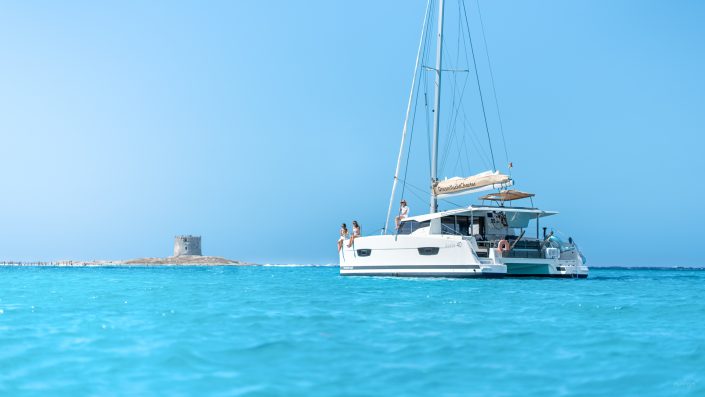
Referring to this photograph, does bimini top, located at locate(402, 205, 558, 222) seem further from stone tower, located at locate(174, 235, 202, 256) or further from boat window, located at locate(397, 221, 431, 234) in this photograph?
stone tower, located at locate(174, 235, 202, 256)

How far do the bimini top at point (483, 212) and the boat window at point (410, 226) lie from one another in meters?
0.16

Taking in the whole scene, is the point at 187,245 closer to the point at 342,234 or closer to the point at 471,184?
the point at 342,234

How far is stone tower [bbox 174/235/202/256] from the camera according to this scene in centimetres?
11469

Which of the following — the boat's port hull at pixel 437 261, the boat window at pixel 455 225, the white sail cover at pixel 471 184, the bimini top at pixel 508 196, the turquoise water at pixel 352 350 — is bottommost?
the turquoise water at pixel 352 350

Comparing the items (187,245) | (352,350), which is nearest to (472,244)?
(352,350)

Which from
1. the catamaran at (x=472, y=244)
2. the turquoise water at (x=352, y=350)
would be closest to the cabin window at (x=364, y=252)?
the catamaran at (x=472, y=244)

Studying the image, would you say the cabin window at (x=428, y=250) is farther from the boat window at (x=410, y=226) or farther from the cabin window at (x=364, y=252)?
the cabin window at (x=364, y=252)

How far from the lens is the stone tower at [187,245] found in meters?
115

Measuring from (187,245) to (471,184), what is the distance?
296ft

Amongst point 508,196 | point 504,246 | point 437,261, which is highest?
point 508,196

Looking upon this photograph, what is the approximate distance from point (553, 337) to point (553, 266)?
19021mm

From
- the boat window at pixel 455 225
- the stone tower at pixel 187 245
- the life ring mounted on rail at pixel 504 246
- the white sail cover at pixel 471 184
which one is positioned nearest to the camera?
the life ring mounted on rail at pixel 504 246

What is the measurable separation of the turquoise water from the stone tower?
99042 mm

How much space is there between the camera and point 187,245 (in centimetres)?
11525
